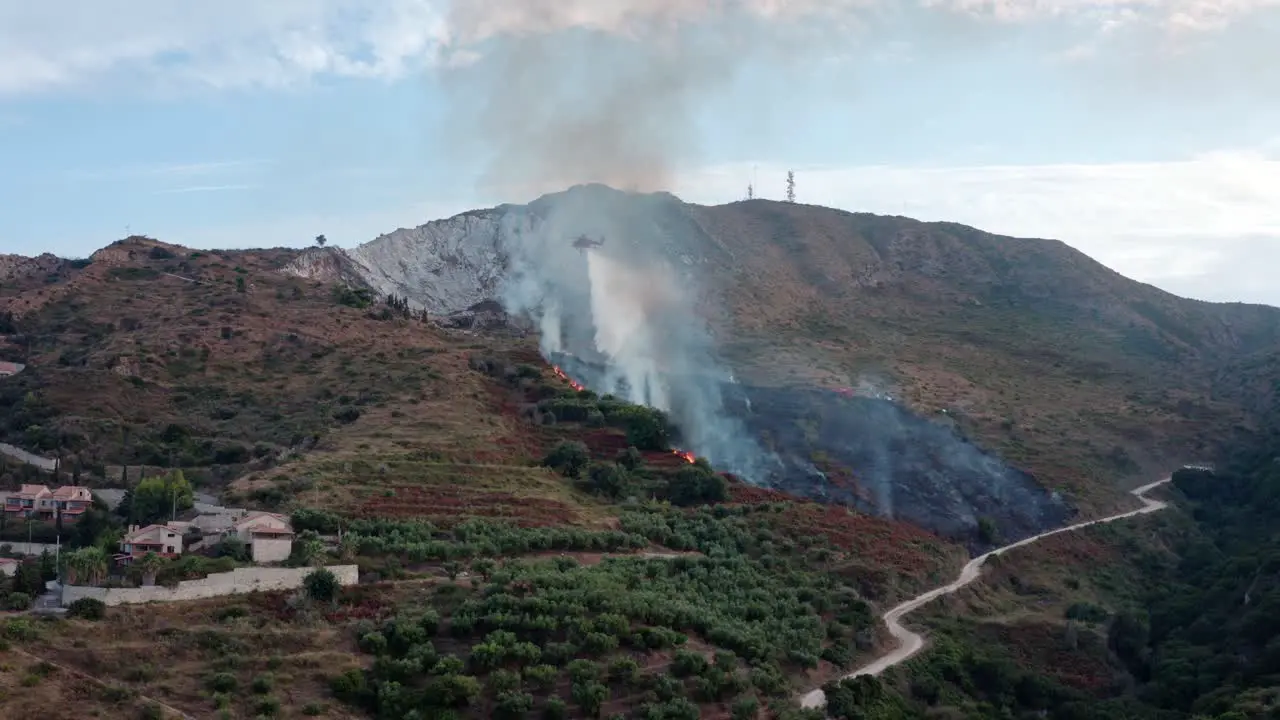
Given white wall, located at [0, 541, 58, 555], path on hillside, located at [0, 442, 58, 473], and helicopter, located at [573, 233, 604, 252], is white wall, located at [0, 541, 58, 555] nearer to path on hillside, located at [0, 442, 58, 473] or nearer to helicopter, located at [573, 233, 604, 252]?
path on hillside, located at [0, 442, 58, 473]

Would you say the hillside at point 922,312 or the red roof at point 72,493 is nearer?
the red roof at point 72,493

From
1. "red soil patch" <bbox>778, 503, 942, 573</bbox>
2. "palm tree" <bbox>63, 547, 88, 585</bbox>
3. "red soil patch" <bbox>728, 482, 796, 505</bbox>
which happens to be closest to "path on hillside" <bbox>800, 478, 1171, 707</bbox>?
"red soil patch" <bbox>778, 503, 942, 573</bbox>

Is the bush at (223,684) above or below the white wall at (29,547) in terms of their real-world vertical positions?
below

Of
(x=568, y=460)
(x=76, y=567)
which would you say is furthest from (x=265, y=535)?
(x=568, y=460)

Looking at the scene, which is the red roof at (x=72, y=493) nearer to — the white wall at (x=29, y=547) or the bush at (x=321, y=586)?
the white wall at (x=29, y=547)

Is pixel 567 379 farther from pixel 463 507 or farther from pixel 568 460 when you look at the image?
pixel 463 507

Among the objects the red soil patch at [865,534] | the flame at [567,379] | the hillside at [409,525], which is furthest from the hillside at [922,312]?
the hillside at [409,525]
